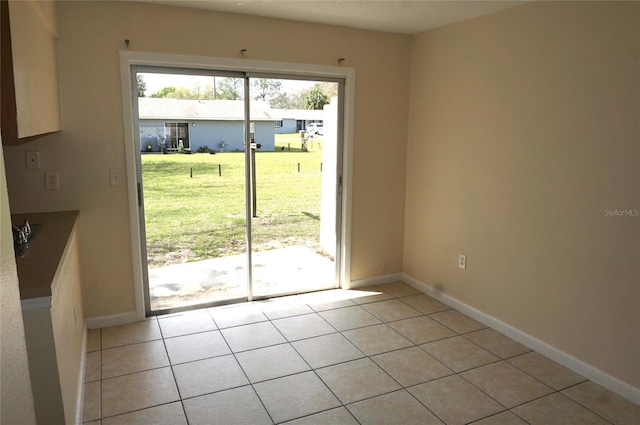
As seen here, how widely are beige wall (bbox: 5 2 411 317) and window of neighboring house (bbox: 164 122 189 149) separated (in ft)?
1.17

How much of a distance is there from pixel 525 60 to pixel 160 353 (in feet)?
10.8

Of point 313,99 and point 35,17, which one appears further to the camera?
point 313,99

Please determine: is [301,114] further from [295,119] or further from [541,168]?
[541,168]

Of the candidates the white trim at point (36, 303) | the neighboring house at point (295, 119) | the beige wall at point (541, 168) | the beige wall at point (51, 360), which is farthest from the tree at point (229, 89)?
the white trim at point (36, 303)

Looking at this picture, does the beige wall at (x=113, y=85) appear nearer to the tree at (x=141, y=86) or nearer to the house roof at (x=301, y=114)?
the tree at (x=141, y=86)

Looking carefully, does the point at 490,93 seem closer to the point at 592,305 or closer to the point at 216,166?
the point at 592,305

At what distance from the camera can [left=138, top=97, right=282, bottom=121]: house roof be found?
11.2 ft

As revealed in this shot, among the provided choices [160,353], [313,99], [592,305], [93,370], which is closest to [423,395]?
[592,305]

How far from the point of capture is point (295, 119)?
12.8 ft

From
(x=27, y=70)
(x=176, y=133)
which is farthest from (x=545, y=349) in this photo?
(x=27, y=70)

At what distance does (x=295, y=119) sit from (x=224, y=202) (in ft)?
3.18

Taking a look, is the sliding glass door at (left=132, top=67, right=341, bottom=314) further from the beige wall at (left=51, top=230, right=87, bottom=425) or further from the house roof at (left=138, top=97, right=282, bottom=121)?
the beige wall at (left=51, top=230, right=87, bottom=425)

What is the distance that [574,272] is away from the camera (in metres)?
2.85

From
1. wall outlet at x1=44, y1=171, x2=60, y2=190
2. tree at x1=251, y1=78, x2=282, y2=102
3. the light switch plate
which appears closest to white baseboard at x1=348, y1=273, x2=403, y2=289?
tree at x1=251, y1=78, x2=282, y2=102
